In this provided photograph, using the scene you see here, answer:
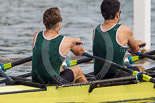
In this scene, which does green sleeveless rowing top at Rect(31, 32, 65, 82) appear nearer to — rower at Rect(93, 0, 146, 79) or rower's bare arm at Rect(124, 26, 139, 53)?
rower at Rect(93, 0, 146, 79)

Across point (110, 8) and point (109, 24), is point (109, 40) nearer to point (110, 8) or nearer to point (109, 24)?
point (109, 24)

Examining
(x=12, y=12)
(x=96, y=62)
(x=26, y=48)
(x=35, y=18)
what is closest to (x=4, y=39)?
(x=26, y=48)

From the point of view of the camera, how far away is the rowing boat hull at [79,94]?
7.33 meters

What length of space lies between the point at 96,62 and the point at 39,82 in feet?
3.43

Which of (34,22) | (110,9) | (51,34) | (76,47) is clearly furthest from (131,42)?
(34,22)

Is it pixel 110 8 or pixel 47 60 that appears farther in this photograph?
pixel 110 8

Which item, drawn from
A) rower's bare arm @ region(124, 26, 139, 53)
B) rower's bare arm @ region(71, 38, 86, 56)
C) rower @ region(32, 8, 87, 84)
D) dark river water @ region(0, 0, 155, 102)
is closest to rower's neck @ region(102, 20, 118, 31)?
rower's bare arm @ region(124, 26, 139, 53)

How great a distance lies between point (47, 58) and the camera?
24.9 ft

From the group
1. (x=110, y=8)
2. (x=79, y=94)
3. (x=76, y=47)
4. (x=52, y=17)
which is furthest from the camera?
(x=110, y=8)

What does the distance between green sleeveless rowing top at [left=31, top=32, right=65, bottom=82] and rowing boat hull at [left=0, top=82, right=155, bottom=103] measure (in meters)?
0.24

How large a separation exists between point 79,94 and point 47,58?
70 centimetres

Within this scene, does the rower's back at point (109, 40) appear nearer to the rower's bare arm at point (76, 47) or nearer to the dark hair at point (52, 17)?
the rower's bare arm at point (76, 47)

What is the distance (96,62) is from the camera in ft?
27.2

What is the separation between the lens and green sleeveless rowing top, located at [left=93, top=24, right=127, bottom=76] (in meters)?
8.05
